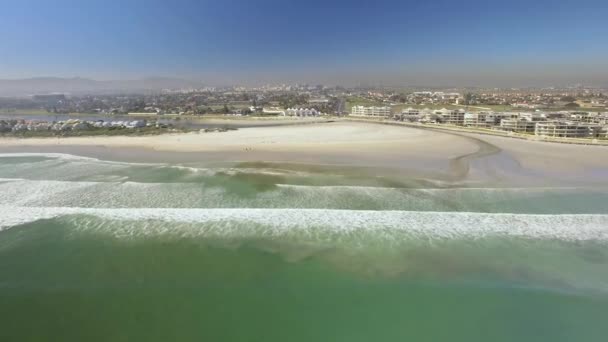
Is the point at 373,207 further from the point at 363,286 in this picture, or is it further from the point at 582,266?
the point at 582,266

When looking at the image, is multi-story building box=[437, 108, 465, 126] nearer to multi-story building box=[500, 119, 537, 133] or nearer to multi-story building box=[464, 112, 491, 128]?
multi-story building box=[464, 112, 491, 128]

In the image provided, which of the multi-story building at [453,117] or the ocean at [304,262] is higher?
the multi-story building at [453,117]

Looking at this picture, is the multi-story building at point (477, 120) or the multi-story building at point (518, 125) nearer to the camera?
the multi-story building at point (518, 125)

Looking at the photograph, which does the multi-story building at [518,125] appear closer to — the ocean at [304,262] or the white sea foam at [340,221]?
the ocean at [304,262]

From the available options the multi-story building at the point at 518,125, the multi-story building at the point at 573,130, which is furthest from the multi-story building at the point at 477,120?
the multi-story building at the point at 573,130

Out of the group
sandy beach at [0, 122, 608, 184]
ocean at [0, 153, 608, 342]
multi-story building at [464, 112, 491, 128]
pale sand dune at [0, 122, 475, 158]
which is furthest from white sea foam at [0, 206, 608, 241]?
multi-story building at [464, 112, 491, 128]
